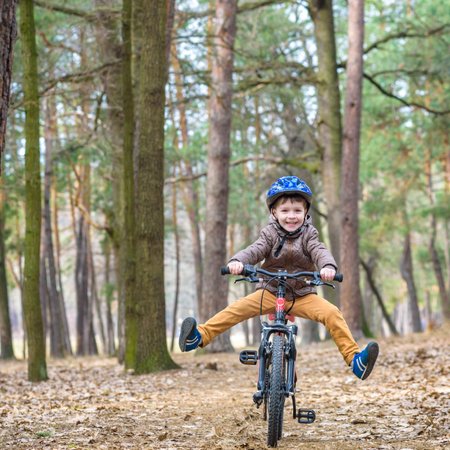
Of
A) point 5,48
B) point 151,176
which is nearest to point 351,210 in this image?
point 151,176

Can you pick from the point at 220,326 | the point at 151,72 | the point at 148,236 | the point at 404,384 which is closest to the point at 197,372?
the point at 148,236

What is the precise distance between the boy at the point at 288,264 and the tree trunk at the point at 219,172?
477 inches

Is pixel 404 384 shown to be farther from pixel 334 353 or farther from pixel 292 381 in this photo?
pixel 334 353

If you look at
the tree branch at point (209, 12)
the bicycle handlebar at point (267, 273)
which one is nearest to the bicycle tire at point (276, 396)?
the bicycle handlebar at point (267, 273)

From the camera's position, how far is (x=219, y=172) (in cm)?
1878

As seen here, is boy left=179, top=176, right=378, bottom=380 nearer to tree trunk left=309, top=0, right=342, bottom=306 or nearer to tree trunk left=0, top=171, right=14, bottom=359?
tree trunk left=309, top=0, right=342, bottom=306

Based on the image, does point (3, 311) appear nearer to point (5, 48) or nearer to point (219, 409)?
point (219, 409)

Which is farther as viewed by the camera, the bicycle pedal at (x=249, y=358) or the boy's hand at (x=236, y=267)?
the bicycle pedal at (x=249, y=358)

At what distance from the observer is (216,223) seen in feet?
61.5

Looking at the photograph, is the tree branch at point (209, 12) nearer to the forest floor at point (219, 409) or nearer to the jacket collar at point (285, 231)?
the forest floor at point (219, 409)

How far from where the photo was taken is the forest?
8203mm

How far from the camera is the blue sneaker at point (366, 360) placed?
6074 millimetres

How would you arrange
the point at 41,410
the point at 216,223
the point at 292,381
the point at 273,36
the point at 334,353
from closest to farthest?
the point at 292,381 → the point at 41,410 → the point at 334,353 → the point at 216,223 → the point at 273,36

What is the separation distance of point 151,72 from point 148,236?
2.64 metres
